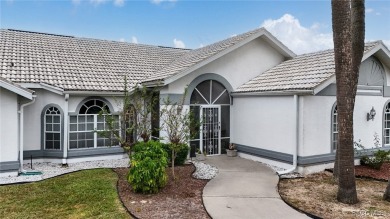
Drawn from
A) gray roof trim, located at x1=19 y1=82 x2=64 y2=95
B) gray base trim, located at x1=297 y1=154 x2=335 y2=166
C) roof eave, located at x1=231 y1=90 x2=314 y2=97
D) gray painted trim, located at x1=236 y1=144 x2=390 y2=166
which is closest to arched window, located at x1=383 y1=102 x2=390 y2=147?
gray painted trim, located at x1=236 y1=144 x2=390 y2=166

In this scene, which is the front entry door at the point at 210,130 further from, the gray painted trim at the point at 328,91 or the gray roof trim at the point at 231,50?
the gray painted trim at the point at 328,91

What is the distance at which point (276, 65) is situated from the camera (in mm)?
17406

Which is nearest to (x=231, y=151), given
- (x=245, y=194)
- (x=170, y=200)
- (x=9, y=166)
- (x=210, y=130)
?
(x=210, y=130)

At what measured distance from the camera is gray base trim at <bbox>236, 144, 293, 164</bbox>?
1282 centimetres

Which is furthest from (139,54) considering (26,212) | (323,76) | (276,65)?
(26,212)

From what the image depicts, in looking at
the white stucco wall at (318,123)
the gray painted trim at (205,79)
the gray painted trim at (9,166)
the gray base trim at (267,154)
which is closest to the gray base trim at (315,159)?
the white stucco wall at (318,123)

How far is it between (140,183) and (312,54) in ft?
37.7

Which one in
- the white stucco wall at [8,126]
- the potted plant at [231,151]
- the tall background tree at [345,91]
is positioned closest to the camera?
the tall background tree at [345,91]

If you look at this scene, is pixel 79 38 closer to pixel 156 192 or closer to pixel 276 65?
pixel 276 65

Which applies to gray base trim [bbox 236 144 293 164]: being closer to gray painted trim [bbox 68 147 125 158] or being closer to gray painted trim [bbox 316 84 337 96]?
gray painted trim [bbox 316 84 337 96]

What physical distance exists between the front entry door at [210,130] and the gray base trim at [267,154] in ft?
3.85

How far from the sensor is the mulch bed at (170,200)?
7.94m

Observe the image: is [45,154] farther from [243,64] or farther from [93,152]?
[243,64]

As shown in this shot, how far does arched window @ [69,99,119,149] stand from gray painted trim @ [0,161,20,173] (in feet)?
8.76
